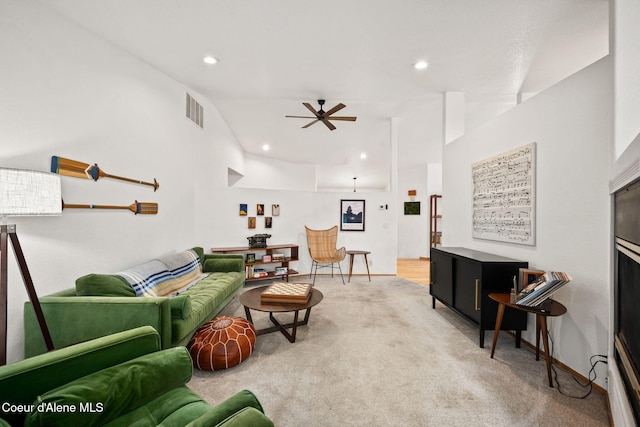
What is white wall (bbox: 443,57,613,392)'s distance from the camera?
1870 mm

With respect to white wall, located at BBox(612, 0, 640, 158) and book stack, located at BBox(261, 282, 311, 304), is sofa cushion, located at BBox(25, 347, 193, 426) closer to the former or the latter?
book stack, located at BBox(261, 282, 311, 304)

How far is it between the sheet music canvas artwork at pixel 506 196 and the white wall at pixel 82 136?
402cm

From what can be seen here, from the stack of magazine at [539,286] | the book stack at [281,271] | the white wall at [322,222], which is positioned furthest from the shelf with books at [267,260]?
the stack of magazine at [539,286]

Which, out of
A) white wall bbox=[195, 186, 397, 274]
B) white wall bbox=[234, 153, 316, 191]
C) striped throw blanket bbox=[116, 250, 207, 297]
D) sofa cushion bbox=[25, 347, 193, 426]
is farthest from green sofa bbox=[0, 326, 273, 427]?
white wall bbox=[234, 153, 316, 191]

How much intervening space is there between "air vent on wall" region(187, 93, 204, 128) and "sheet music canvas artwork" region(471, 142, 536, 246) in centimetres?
405

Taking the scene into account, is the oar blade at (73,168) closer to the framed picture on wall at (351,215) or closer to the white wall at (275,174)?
the framed picture on wall at (351,215)

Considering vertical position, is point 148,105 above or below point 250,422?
above

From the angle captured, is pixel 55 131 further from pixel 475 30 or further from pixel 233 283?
pixel 475 30

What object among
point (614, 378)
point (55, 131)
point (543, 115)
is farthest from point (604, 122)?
point (55, 131)

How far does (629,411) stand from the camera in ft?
3.74

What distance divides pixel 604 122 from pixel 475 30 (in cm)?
135

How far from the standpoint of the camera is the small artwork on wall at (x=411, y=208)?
772 centimetres

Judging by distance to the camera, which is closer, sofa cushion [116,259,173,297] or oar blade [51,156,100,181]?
oar blade [51,156,100,181]

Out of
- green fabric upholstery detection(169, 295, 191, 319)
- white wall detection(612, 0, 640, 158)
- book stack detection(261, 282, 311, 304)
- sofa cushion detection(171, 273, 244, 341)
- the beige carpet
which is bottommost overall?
the beige carpet
